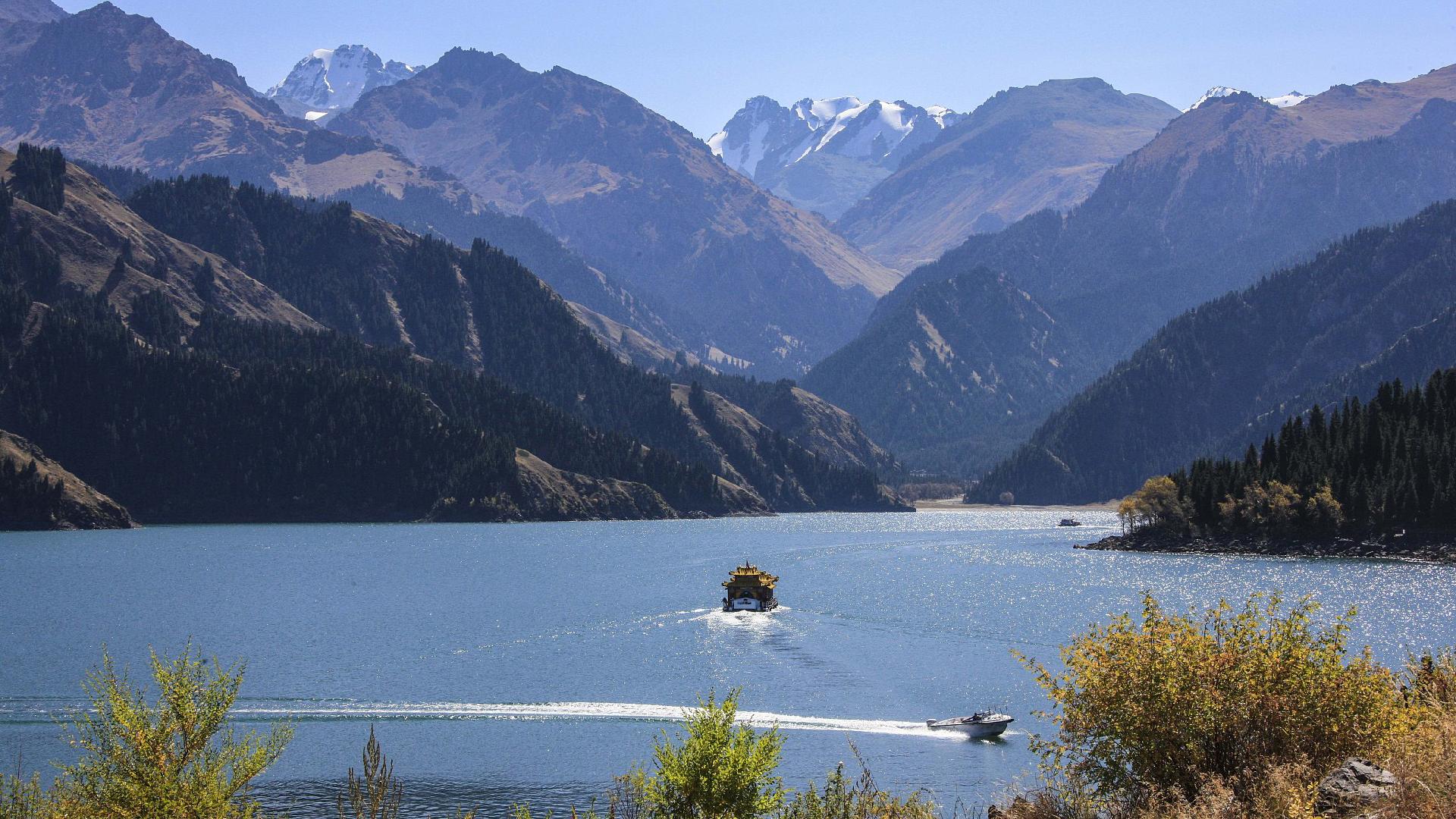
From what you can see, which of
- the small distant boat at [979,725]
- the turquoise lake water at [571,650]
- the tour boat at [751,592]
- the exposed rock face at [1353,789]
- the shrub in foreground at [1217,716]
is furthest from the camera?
the tour boat at [751,592]

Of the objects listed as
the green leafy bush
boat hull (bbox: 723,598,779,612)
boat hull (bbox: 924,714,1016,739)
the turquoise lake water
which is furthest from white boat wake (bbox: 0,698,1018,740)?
boat hull (bbox: 723,598,779,612)

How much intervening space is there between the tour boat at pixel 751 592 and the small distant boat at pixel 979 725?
67.6 metres

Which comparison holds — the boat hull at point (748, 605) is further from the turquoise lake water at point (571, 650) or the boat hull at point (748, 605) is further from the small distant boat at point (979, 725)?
the small distant boat at point (979, 725)

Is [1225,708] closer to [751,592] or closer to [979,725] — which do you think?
[979,725]

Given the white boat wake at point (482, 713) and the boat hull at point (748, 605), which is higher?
the boat hull at point (748, 605)

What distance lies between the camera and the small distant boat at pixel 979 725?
82.1 meters

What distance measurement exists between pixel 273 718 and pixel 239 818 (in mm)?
54009

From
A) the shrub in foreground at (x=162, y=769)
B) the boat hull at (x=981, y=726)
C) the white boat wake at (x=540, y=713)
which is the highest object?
the shrub in foreground at (x=162, y=769)

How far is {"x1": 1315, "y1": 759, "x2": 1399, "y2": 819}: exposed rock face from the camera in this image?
3238cm

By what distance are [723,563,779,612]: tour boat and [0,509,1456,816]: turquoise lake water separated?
3111 millimetres

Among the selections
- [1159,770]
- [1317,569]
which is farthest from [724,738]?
[1317,569]

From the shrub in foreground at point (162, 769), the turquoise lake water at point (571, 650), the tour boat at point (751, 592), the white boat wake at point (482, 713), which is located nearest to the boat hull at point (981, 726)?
the white boat wake at point (482, 713)

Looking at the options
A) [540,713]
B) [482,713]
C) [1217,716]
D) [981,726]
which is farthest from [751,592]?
[1217,716]

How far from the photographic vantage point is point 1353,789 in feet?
109
